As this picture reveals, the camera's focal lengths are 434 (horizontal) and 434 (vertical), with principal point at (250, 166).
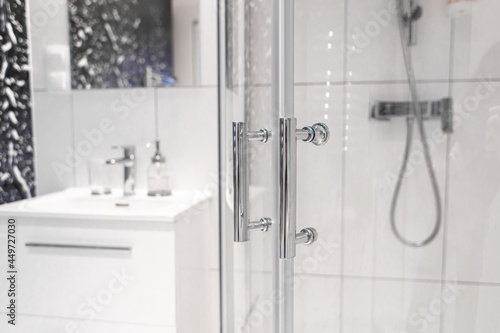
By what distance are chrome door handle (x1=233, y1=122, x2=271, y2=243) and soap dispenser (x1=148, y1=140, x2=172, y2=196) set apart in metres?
0.86

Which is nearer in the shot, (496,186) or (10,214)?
(496,186)

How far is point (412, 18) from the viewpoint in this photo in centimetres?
74

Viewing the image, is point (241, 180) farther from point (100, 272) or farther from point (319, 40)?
point (100, 272)

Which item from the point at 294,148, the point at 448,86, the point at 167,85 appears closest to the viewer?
the point at 448,86

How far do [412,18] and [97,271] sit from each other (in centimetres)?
120

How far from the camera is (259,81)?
977mm

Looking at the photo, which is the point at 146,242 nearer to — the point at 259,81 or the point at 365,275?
the point at 259,81

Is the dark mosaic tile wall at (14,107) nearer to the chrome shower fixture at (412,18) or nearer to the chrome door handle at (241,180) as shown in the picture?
the chrome door handle at (241,180)

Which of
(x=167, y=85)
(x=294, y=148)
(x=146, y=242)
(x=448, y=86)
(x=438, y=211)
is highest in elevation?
(x=167, y=85)

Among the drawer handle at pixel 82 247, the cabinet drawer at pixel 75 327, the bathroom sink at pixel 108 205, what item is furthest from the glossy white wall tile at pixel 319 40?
the cabinet drawer at pixel 75 327

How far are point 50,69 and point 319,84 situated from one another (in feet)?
4.76

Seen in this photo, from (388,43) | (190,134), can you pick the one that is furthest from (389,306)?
(190,134)

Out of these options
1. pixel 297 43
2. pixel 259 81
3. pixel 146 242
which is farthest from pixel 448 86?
pixel 146 242

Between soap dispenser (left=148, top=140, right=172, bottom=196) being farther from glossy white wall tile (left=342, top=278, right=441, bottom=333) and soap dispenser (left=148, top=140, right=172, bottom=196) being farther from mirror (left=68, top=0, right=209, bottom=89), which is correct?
glossy white wall tile (left=342, top=278, right=441, bottom=333)
